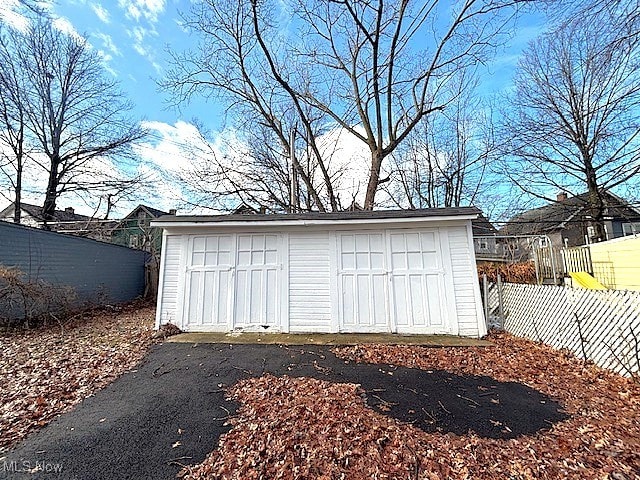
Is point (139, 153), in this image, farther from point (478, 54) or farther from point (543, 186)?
point (543, 186)

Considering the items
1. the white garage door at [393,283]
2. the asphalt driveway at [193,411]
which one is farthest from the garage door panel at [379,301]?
the asphalt driveway at [193,411]

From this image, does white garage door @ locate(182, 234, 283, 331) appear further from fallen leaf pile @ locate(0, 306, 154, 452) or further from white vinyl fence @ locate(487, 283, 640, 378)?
white vinyl fence @ locate(487, 283, 640, 378)

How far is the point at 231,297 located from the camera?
6.31m

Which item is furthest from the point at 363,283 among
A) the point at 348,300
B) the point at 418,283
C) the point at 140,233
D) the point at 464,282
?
the point at 140,233

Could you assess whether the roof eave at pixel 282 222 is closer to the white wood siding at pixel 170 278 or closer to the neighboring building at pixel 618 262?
the white wood siding at pixel 170 278

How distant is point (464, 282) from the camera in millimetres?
5926

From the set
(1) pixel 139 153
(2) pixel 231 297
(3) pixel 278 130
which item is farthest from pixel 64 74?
(2) pixel 231 297

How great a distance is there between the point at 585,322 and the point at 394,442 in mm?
3782

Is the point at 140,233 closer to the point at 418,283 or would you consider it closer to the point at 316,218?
the point at 316,218

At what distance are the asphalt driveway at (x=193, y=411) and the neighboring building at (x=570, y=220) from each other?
30.5 feet

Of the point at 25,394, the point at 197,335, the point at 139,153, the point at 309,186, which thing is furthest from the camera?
the point at 139,153

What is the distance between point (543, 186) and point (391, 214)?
12624 mm

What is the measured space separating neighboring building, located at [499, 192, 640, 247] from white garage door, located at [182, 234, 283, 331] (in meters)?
9.06

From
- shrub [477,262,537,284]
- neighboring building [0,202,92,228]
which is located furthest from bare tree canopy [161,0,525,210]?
neighboring building [0,202,92,228]
